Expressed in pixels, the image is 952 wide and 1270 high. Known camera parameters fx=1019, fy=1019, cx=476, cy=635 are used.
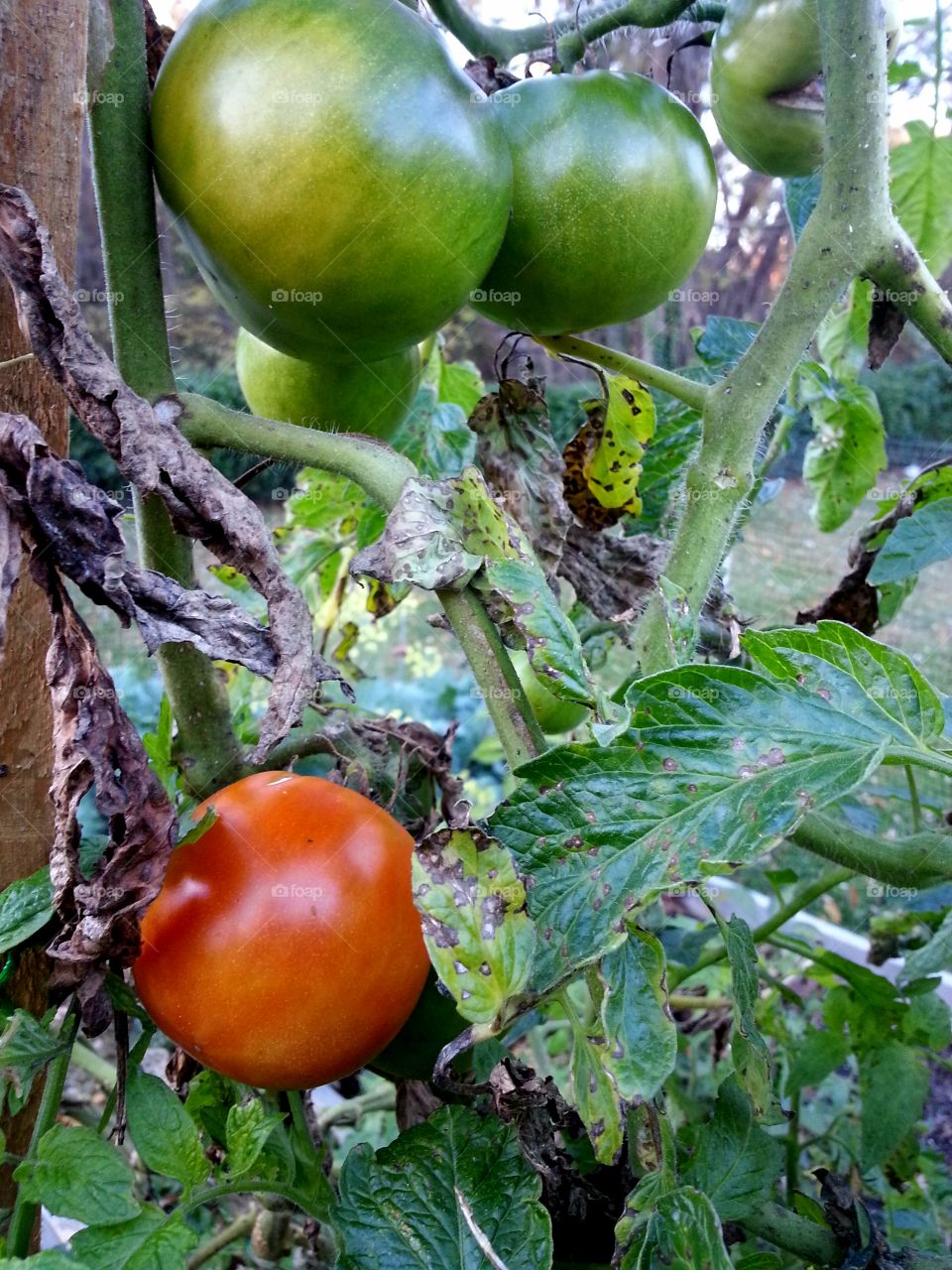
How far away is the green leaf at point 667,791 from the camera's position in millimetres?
486

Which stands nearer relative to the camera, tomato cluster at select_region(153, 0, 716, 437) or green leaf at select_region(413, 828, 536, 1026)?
green leaf at select_region(413, 828, 536, 1026)

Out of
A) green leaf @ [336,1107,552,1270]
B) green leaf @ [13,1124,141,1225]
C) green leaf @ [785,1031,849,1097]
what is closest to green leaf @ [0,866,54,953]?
green leaf @ [13,1124,141,1225]

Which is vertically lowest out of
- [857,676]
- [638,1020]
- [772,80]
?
[638,1020]

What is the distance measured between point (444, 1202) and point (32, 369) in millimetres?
544

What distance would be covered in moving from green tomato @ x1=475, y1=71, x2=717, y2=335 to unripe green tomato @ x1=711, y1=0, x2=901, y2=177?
0.06 metres

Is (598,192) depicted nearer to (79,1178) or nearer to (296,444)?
(296,444)

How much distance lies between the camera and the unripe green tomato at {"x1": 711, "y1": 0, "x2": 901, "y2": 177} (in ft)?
2.42

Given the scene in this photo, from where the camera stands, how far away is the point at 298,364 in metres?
0.83

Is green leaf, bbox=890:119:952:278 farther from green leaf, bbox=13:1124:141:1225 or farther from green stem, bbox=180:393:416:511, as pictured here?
green leaf, bbox=13:1124:141:1225

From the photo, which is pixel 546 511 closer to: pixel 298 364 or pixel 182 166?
pixel 298 364

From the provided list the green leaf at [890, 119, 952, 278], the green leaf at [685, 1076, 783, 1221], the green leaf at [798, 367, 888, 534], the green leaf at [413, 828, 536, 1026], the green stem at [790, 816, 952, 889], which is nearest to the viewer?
the green leaf at [413, 828, 536, 1026]

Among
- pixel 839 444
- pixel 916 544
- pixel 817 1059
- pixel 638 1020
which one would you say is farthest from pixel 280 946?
pixel 839 444

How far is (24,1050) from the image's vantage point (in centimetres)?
57

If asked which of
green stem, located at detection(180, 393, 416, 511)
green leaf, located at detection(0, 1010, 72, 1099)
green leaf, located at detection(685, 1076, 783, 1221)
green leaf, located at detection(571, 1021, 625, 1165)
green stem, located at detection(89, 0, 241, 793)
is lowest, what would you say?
green leaf, located at detection(685, 1076, 783, 1221)
